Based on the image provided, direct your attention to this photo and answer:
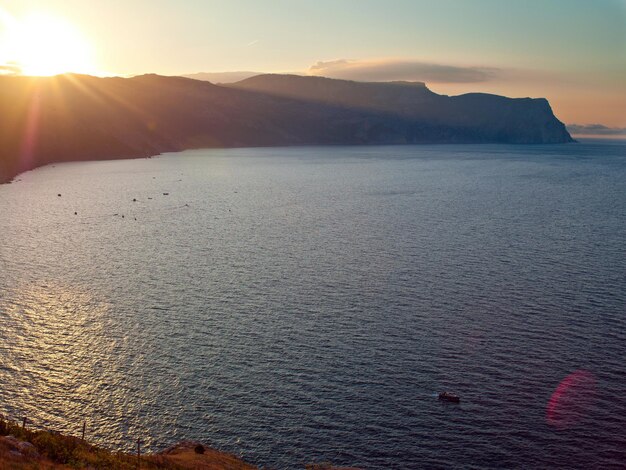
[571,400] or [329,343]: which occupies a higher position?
[329,343]

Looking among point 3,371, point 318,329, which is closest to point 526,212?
point 318,329

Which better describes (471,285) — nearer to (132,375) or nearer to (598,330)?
(598,330)

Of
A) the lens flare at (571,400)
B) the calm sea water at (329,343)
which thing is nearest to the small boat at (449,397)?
the calm sea water at (329,343)

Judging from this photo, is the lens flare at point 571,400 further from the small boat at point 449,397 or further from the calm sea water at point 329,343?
the small boat at point 449,397

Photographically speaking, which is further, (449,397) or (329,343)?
(329,343)

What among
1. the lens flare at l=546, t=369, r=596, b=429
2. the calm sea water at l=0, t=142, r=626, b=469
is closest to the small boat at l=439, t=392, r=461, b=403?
the calm sea water at l=0, t=142, r=626, b=469

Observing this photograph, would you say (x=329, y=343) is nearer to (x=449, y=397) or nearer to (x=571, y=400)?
(x=449, y=397)

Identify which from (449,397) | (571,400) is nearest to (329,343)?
(449,397)

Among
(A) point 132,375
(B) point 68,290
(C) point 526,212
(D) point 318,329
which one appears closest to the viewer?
(A) point 132,375
